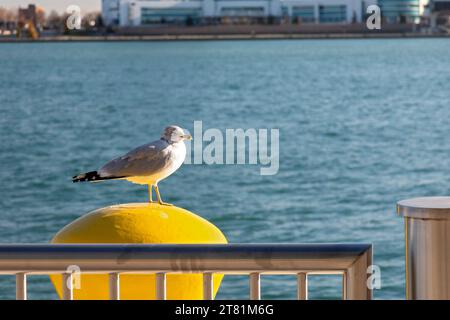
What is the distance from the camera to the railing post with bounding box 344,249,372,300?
3.24 metres

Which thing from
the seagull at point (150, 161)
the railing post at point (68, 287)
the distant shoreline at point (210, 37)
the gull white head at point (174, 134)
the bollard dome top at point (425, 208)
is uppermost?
the distant shoreline at point (210, 37)

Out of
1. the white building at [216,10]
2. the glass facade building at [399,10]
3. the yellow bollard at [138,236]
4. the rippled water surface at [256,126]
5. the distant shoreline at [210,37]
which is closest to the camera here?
the yellow bollard at [138,236]

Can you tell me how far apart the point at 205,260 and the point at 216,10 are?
134509mm

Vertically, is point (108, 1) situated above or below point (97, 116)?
above

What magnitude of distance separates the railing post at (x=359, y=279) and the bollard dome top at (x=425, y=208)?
197mm

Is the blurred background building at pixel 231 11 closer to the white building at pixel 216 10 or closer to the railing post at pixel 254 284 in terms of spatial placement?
the white building at pixel 216 10

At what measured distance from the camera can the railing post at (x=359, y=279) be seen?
3.24 metres

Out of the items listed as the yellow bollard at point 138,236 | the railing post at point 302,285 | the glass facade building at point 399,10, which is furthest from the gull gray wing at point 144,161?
the glass facade building at point 399,10

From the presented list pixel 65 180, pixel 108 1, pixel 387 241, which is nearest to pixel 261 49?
pixel 108 1

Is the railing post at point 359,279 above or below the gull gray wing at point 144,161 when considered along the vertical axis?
below

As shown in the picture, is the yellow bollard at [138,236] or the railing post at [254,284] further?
the yellow bollard at [138,236]
